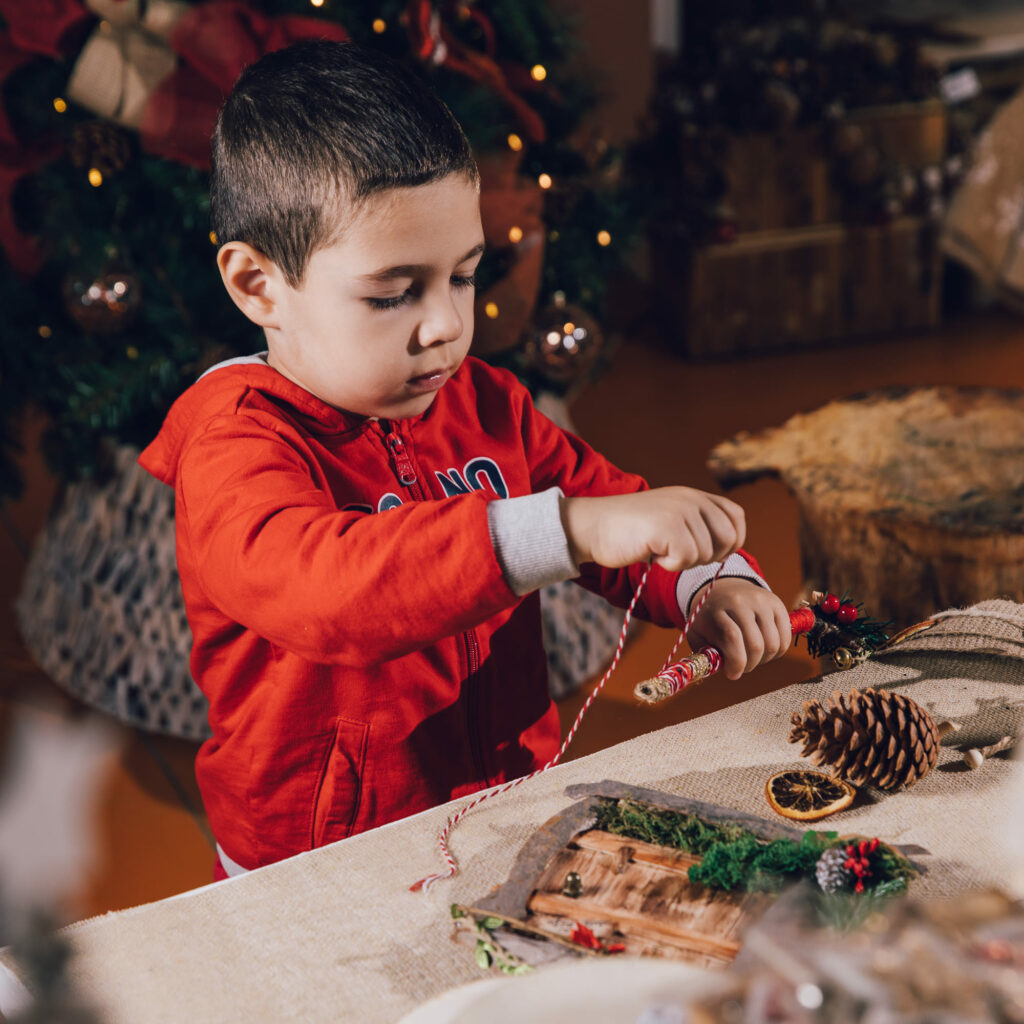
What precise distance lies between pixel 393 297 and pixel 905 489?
866mm

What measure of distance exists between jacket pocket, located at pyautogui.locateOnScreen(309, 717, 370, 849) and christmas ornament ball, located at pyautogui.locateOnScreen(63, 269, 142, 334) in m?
0.83

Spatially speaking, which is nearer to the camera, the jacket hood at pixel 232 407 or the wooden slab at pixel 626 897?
the wooden slab at pixel 626 897

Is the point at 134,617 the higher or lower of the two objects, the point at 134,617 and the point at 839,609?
the lower

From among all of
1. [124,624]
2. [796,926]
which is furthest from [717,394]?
[796,926]

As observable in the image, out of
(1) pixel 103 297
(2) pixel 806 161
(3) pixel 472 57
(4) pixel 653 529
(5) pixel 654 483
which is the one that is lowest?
(5) pixel 654 483

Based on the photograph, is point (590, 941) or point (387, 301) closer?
point (590, 941)

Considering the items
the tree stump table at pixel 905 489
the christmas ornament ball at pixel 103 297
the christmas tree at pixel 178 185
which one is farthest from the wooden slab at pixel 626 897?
the christmas ornament ball at pixel 103 297

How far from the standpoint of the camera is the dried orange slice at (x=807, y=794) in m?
0.62

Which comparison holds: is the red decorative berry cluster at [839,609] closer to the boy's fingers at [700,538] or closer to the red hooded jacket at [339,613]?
the red hooded jacket at [339,613]

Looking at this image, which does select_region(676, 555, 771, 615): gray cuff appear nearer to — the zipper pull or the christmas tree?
the zipper pull

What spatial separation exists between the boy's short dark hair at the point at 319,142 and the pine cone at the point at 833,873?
16.0 inches

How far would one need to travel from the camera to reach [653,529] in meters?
0.56

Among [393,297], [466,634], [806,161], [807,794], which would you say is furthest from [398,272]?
[806,161]

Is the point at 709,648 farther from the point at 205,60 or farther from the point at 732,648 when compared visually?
the point at 205,60
